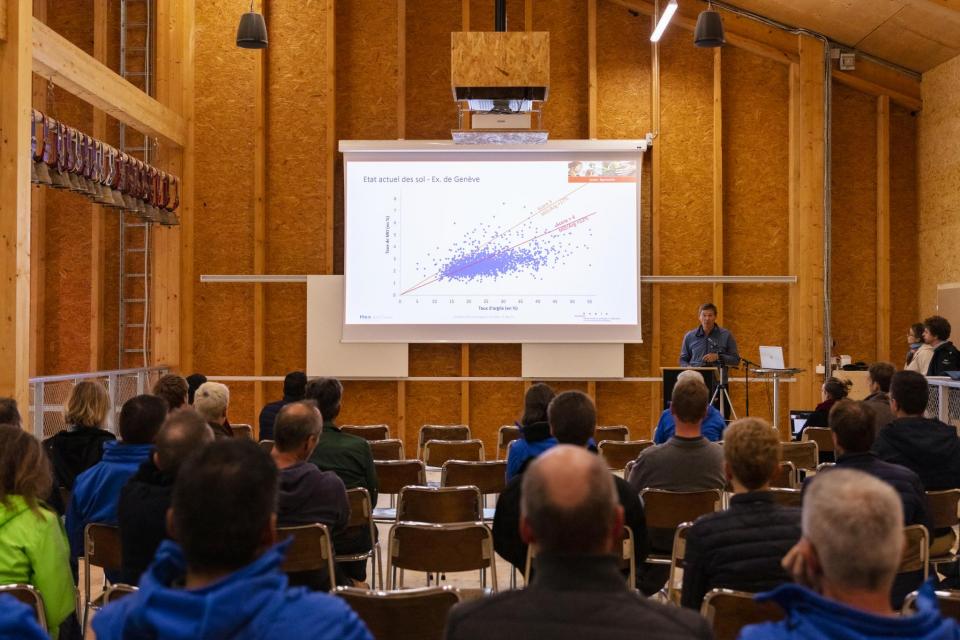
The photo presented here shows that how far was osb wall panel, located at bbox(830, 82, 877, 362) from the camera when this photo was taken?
10578 mm

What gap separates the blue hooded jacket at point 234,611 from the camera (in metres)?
1.59

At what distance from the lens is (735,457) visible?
286 cm

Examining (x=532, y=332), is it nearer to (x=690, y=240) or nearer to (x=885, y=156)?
(x=690, y=240)

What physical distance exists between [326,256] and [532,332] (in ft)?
7.77

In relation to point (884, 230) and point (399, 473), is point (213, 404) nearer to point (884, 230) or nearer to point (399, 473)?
point (399, 473)

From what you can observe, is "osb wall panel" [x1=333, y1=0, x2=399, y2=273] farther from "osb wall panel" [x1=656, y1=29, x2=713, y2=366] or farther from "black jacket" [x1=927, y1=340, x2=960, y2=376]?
"black jacket" [x1=927, y1=340, x2=960, y2=376]

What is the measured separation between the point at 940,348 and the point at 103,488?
650 cm

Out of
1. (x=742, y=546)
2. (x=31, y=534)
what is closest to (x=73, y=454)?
(x=31, y=534)

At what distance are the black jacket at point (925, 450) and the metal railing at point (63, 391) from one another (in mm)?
4029

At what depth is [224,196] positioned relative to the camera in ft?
34.8

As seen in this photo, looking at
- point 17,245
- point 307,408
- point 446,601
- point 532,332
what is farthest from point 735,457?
point 532,332

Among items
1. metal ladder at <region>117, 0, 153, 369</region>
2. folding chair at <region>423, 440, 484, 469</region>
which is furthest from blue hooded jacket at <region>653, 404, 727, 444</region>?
metal ladder at <region>117, 0, 153, 369</region>

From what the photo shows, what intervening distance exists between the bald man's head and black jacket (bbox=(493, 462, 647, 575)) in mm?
1593

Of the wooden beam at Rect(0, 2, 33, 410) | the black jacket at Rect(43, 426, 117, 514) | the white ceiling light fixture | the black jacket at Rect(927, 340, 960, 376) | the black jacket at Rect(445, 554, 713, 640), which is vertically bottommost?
the black jacket at Rect(43, 426, 117, 514)
